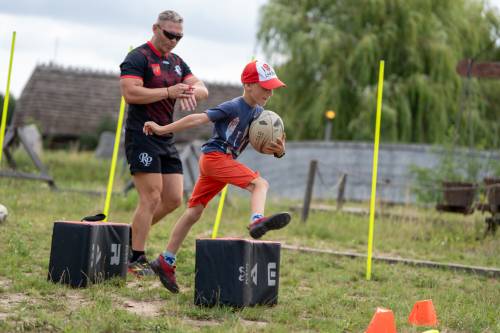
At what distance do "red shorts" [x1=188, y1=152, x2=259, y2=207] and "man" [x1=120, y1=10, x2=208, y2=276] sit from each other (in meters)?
0.66

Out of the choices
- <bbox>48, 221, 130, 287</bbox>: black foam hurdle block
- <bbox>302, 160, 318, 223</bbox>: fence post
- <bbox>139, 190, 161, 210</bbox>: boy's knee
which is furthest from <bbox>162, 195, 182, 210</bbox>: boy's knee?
<bbox>302, 160, 318, 223</bbox>: fence post

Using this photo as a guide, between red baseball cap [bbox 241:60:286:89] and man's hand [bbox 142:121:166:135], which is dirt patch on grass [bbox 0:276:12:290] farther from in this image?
red baseball cap [bbox 241:60:286:89]

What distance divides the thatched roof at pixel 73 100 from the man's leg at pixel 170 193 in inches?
1051

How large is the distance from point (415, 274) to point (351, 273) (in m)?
0.69

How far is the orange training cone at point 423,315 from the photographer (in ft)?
17.9

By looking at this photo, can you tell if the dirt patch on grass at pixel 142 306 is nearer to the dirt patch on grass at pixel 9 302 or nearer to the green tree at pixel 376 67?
the dirt patch on grass at pixel 9 302

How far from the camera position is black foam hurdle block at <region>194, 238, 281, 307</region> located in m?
5.58

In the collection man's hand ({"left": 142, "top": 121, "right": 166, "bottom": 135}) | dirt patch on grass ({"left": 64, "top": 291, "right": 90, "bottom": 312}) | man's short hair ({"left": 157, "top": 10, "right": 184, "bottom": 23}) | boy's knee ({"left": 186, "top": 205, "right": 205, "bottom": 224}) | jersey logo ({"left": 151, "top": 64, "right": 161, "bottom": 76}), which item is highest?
man's short hair ({"left": 157, "top": 10, "right": 184, "bottom": 23})

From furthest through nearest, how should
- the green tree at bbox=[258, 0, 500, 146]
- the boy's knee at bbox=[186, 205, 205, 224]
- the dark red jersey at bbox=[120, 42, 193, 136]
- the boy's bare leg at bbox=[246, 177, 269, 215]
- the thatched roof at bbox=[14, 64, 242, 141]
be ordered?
the thatched roof at bbox=[14, 64, 242, 141] < the green tree at bbox=[258, 0, 500, 146] < the dark red jersey at bbox=[120, 42, 193, 136] < the boy's knee at bbox=[186, 205, 205, 224] < the boy's bare leg at bbox=[246, 177, 269, 215]

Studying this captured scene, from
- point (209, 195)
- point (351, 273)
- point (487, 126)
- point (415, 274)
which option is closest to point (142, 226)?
point (209, 195)

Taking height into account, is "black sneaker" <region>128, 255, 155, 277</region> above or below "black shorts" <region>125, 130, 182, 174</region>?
below

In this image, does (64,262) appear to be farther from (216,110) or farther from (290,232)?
(290,232)

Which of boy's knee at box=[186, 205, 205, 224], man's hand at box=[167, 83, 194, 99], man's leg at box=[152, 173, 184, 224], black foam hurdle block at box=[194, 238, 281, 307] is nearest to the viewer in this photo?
black foam hurdle block at box=[194, 238, 281, 307]

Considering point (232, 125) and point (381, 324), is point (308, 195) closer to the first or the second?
point (232, 125)
